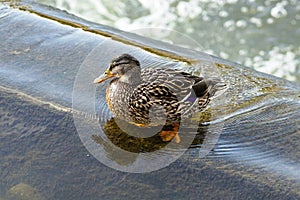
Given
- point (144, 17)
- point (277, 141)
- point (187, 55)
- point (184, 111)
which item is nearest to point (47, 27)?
point (187, 55)

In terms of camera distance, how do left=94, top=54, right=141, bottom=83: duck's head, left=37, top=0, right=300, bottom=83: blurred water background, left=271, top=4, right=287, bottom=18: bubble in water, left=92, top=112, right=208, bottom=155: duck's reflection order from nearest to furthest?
left=92, top=112, right=208, bottom=155: duck's reflection, left=94, top=54, right=141, bottom=83: duck's head, left=37, top=0, right=300, bottom=83: blurred water background, left=271, top=4, right=287, bottom=18: bubble in water

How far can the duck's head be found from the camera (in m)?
3.88

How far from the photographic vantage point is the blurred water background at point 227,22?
28.2 ft

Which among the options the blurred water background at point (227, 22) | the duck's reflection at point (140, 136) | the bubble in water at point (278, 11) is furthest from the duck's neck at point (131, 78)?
the bubble in water at point (278, 11)

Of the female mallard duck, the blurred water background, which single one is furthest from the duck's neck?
the blurred water background

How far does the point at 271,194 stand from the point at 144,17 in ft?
20.3

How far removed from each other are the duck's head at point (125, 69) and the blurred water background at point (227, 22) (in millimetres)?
4702

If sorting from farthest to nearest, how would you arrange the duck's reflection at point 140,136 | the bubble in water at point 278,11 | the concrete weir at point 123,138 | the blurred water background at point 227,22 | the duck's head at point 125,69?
the bubble in water at point 278,11 → the blurred water background at point 227,22 → the duck's head at point 125,69 → the duck's reflection at point 140,136 → the concrete weir at point 123,138

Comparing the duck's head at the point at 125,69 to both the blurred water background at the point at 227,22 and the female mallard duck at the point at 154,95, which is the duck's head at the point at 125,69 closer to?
the female mallard duck at the point at 154,95

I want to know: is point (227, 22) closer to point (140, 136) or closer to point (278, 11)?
point (278, 11)

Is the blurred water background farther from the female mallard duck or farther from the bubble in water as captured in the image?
the female mallard duck

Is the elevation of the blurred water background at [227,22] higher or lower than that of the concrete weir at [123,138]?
lower

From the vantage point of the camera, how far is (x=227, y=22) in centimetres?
906

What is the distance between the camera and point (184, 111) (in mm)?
3844
